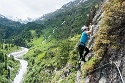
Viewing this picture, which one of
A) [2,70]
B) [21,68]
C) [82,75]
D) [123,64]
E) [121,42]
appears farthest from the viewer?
[21,68]

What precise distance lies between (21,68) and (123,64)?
112409 mm

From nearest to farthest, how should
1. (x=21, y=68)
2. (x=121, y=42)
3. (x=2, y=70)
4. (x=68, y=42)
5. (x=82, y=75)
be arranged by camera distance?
(x=121, y=42) → (x=82, y=75) → (x=68, y=42) → (x=2, y=70) → (x=21, y=68)

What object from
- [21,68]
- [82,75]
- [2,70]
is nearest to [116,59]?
[82,75]

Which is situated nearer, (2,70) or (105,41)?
(105,41)

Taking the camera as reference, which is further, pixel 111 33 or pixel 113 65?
pixel 111 33

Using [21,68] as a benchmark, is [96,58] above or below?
below

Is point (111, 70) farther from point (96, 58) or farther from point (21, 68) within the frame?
point (21, 68)

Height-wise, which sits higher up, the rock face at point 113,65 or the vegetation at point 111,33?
the vegetation at point 111,33

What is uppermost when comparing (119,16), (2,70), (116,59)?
(2,70)

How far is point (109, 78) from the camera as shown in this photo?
17875 millimetres

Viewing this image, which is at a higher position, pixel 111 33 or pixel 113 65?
pixel 111 33

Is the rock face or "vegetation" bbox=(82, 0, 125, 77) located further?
"vegetation" bbox=(82, 0, 125, 77)

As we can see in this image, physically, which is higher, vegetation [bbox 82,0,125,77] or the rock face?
vegetation [bbox 82,0,125,77]

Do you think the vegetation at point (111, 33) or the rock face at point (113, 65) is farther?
the vegetation at point (111, 33)
